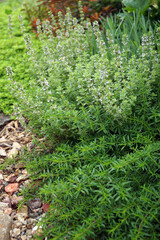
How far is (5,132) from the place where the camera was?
158 inches

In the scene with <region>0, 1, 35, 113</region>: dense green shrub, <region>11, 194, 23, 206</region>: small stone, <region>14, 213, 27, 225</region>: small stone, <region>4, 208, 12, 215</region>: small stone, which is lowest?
<region>14, 213, 27, 225</region>: small stone

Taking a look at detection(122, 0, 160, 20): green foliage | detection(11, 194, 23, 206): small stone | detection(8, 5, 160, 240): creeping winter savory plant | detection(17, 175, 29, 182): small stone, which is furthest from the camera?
detection(122, 0, 160, 20): green foliage

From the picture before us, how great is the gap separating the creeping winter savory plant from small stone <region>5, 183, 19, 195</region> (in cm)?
38

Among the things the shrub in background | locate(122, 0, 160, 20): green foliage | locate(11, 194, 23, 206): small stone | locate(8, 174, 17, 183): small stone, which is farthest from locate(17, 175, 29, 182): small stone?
the shrub in background

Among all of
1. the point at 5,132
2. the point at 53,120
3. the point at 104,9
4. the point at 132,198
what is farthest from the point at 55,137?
the point at 104,9

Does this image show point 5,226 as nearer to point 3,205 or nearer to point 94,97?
point 3,205

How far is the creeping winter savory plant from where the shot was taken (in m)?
1.88

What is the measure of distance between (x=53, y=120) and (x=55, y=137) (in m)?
0.31

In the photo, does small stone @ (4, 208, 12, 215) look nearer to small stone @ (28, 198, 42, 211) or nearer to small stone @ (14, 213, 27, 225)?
small stone @ (14, 213, 27, 225)

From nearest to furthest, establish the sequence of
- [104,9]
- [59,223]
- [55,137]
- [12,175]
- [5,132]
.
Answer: [59,223] < [55,137] < [12,175] < [5,132] < [104,9]

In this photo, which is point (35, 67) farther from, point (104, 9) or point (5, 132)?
point (104, 9)

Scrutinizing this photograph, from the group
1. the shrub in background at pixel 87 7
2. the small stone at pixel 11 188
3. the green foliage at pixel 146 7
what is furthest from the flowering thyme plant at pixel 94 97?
the shrub in background at pixel 87 7

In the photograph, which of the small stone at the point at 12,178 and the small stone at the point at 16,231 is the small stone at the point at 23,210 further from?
the small stone at the point at 12,178

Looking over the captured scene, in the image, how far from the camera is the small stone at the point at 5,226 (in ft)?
7.52
